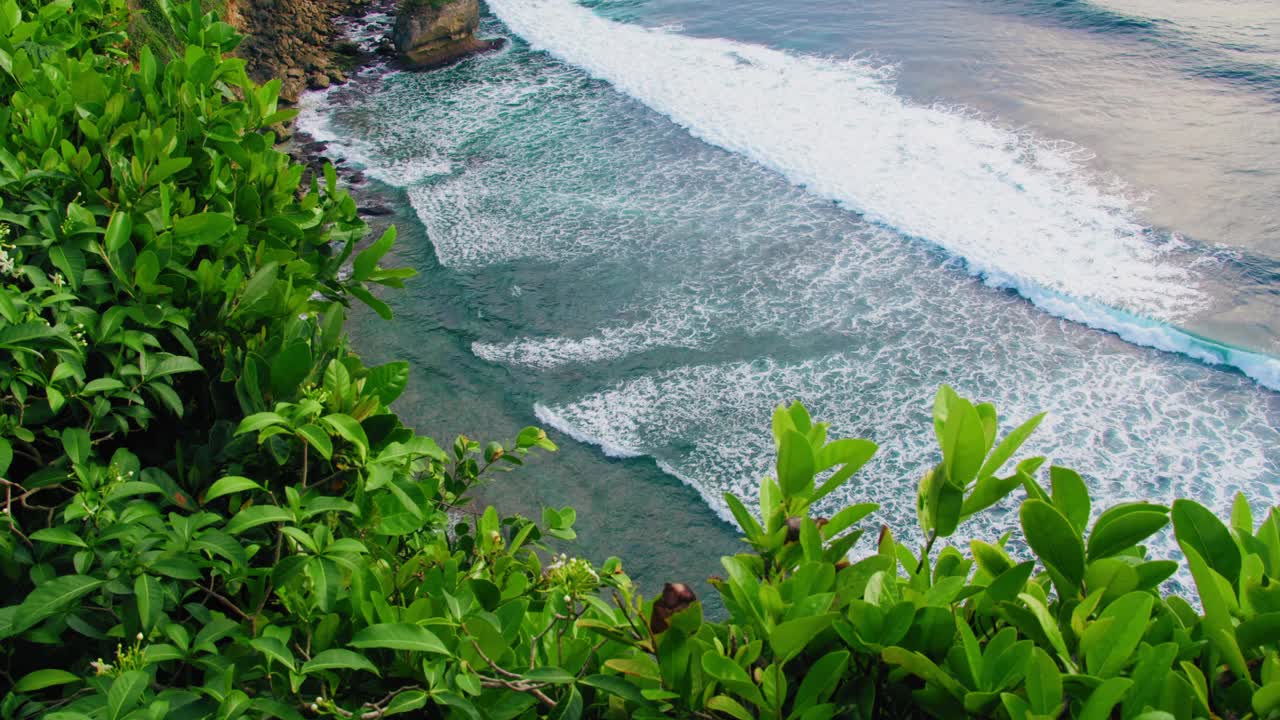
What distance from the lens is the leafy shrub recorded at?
1.35 m

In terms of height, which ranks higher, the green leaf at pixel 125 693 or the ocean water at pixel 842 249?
the green leaf at pixel 125 693

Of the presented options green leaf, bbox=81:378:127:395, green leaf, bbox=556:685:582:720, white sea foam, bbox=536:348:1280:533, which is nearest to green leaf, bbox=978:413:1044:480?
green leaf, bbox=556:685:582:720

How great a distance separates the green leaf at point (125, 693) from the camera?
1341 millimetres

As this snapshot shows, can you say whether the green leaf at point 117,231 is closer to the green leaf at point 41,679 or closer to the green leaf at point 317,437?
the green leaf at point 317,437

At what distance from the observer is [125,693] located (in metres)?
1.37

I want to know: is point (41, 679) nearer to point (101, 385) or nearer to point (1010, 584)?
point (101, 385)

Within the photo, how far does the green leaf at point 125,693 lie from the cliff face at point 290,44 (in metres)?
11.5

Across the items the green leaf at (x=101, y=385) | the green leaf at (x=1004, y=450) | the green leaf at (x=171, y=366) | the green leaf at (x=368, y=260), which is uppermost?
the green leaf at (x=368, y=260)

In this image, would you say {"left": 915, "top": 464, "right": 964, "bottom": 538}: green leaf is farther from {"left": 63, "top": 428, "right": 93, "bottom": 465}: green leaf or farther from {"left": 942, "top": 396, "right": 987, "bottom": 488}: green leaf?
{"left": 63, "top": 428, "right": 93, "bottom": 465}: green leaf

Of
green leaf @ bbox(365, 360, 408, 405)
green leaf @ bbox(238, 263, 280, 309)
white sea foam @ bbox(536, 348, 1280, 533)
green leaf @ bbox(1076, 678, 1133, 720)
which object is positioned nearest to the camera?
green leaf @ bbox(1076, 678, 1133, 720)

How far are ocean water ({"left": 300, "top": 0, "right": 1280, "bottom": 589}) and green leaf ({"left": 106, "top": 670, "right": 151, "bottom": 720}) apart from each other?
3.68m

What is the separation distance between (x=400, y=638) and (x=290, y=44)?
13.6 metres

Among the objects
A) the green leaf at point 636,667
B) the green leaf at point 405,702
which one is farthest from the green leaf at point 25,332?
the green leaf at point 636,667

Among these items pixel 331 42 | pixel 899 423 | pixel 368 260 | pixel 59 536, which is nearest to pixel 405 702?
pixel 59 536
